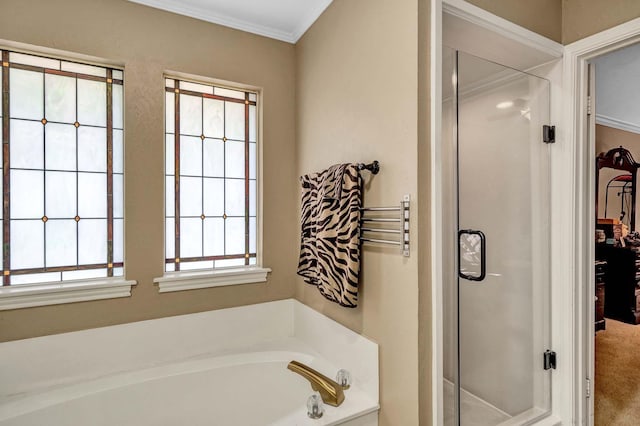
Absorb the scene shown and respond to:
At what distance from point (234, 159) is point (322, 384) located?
1526 millimetres

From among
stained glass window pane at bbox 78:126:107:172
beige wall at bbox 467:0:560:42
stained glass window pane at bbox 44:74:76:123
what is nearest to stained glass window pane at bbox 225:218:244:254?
stained glass window pane at bbox 78:126:107:172

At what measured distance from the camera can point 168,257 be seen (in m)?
2.21

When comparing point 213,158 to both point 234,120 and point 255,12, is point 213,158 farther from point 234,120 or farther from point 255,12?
point 255,12

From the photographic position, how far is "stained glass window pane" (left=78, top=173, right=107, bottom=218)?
2.01 meters

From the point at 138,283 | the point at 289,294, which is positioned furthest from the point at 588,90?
the point at 138,283

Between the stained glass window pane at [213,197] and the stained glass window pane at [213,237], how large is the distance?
5 centimetres

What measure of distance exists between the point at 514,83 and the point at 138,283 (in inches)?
93.1

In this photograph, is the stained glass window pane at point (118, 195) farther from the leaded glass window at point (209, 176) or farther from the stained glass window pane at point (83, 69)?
the stained glass window pane at point (83, 69)

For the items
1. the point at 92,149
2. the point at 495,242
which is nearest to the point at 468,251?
the point at 495,242

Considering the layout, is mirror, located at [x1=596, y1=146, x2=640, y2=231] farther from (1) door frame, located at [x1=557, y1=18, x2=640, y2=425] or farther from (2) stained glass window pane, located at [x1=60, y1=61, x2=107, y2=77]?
(2) stained glass window pane, located at [x1=60, y1=61, x2=107, y2=77]

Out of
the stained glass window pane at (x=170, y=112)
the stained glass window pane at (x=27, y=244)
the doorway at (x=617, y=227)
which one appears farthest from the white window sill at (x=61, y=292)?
the doorway at (x=617, y=227)

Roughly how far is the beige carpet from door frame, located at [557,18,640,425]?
0.86 metres

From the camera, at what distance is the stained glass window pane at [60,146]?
6.34 feet

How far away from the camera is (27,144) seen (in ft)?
6.17
